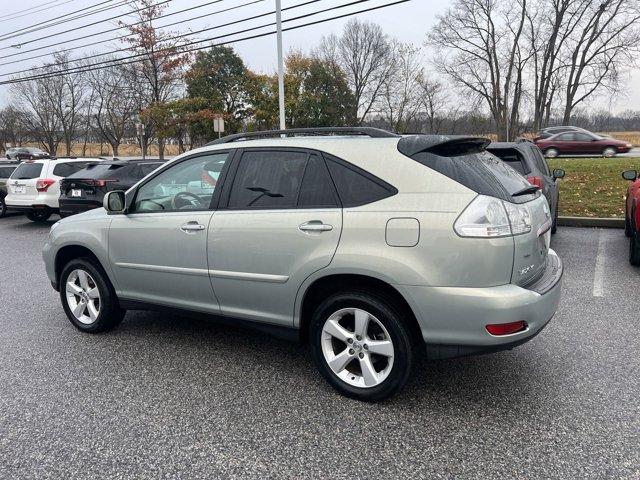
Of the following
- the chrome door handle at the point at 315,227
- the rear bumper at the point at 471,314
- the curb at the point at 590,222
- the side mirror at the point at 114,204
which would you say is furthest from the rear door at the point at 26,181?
the curb at the point at 590,222

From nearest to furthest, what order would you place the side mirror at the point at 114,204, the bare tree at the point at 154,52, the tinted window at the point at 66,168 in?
the side mirror at the point at 114,204
the tinted window at the point at 66,168
the bare tree at the point at 154,52

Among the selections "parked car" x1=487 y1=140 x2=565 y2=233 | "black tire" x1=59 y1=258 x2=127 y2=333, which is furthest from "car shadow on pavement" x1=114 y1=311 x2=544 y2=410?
"parked car" x1=487 y1=140 x2=565 y2=233

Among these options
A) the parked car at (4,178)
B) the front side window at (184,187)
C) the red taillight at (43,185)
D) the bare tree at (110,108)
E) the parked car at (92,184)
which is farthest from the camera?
the bare tree at (110,108)

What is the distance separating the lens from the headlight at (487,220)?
2.63 m

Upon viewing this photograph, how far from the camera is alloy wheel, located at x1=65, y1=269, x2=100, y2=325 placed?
14.3 feet

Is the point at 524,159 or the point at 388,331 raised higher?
the point at 524,159

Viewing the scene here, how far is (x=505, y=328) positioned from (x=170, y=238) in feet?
8.00

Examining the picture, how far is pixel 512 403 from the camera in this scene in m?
3.00

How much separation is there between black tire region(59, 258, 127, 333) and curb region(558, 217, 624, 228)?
8576mm

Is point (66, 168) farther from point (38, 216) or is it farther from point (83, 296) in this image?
point (83, 296)

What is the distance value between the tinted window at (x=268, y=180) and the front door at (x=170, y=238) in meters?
0.22

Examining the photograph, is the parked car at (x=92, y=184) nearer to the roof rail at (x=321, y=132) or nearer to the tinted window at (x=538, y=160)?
the roof rail at (x=321, y=132)

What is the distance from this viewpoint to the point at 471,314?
265 cm

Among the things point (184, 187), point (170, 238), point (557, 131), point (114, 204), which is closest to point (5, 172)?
point (114, 204)
